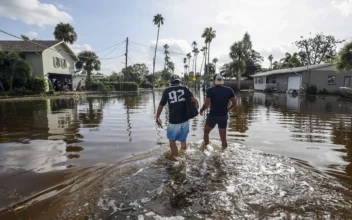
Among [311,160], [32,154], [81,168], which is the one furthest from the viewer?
[32,154]

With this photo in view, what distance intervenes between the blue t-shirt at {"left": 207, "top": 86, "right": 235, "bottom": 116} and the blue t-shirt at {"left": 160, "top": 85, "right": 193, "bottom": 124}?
0.79 metres

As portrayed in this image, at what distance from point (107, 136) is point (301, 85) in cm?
3082

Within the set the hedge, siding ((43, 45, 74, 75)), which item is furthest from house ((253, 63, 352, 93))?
siding ((43, 45, 74, 75))

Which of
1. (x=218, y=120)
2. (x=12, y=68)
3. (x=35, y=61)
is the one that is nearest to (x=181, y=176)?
(x=218, y=120)

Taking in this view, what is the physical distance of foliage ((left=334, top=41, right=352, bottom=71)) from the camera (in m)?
19.9

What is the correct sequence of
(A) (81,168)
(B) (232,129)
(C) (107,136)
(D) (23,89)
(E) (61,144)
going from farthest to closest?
(D) (23,89), (B) (232,129), (C) (107,136), (E) (61,144), (A) (81,168)

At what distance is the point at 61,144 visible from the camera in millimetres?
6699

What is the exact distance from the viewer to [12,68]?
2469 cm

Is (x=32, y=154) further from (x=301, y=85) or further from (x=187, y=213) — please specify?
(x=301, y=85)

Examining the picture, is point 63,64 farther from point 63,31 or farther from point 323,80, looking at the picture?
point 323,80

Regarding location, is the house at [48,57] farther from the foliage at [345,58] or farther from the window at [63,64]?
the foliage at [345,58]

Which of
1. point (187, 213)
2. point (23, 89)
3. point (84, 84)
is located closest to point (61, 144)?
point (187, 213)

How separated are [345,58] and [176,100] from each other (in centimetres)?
2127

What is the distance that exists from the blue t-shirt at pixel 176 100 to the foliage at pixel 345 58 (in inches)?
825
